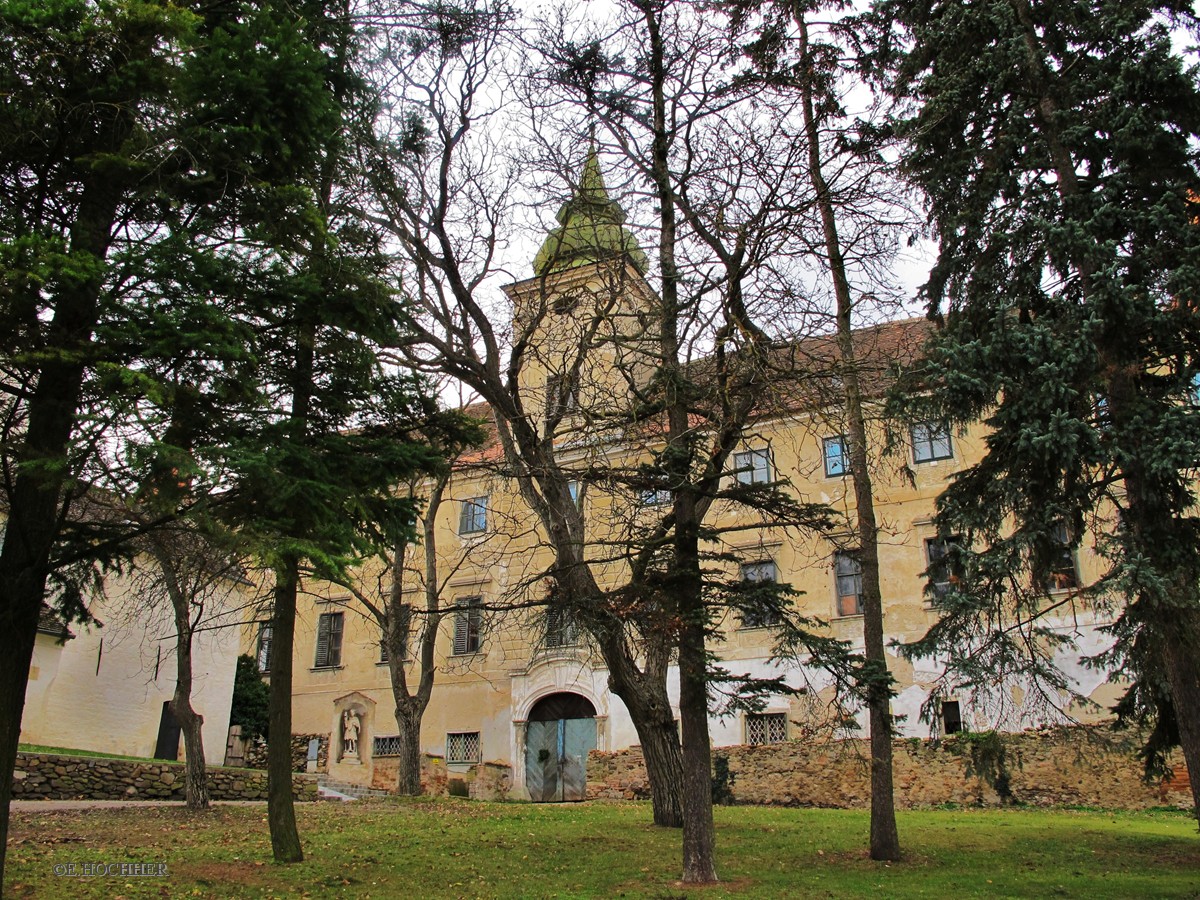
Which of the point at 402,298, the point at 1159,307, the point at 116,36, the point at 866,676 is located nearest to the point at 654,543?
the point at 866,676

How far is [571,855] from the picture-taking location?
1184 centimetres

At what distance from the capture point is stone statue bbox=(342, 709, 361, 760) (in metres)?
29.4

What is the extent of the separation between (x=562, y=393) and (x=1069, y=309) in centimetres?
598

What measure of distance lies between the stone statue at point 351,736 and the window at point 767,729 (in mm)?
12865

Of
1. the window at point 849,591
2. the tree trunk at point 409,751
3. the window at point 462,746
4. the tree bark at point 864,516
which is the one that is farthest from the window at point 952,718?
the window at point 462,746

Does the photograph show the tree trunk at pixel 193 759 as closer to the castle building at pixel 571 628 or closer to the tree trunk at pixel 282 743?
the castle building at pixel 571 628

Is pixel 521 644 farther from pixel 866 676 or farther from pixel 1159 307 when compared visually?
pixel 1159 307

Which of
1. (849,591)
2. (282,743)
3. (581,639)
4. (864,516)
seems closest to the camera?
(282,743)

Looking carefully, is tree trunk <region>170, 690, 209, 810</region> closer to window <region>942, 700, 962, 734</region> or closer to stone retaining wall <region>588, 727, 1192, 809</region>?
stone retaining wall <region>588, 727, 1192, 809</region>

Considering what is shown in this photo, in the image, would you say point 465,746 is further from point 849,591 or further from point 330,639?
point 849,591

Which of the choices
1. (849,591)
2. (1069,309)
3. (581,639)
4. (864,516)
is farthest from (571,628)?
(581,639)

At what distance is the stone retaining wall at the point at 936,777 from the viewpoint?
19.0 metres

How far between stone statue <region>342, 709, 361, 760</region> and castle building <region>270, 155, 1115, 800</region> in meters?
0.05

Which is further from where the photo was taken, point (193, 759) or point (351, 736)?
point (351, 736)
